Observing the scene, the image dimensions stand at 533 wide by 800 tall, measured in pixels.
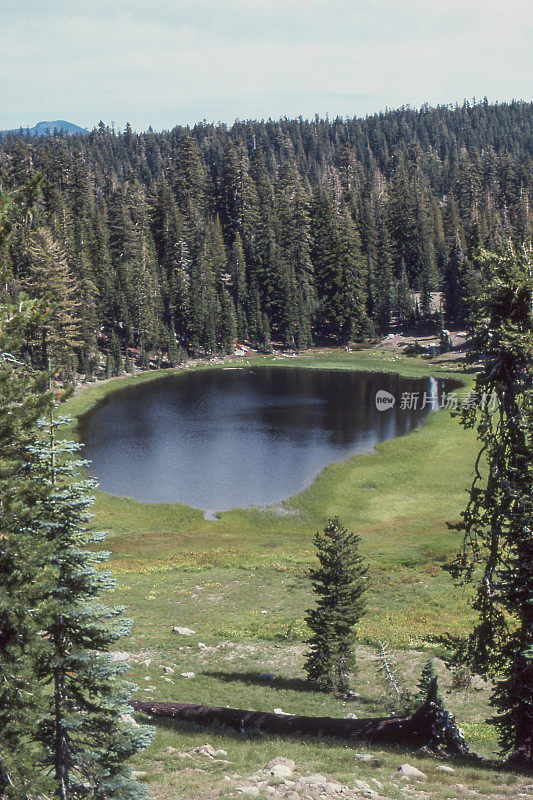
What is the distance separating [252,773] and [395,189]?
15179 centimetres

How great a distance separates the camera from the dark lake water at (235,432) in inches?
2037

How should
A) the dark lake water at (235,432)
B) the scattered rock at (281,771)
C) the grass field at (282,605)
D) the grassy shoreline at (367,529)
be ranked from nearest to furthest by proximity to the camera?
the scattered rock at (281,771), the grass field at (282,605), the grassy shoreline at (367,529), the dark lake water at (235,432)

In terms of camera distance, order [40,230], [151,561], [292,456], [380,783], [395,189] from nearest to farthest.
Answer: [380,783] → [151,561] → [292,456] → [40,230] → [395,189]

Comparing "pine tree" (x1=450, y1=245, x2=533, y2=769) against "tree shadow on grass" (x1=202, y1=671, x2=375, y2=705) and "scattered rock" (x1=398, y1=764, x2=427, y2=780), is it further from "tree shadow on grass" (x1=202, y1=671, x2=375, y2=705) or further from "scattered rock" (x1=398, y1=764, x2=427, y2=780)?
"tree shadow on grass" (x1=202, y1=671, x2=375, y2=705)

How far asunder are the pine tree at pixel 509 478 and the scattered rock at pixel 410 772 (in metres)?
2.39

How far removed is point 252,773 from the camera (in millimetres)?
14070

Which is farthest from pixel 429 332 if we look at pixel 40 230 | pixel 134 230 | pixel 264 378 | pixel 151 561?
pixel 151 561

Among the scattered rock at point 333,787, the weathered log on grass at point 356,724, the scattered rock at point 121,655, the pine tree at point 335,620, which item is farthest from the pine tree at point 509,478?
the scattered rock at point 121,655

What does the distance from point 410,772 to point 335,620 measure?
6765 mm

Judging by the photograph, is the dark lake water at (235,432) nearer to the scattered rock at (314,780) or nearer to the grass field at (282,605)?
the grass field at (282,605)

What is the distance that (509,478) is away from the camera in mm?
15352

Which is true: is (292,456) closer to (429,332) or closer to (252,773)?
(252,773)

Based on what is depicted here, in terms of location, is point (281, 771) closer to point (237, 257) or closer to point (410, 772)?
point (410, 772)

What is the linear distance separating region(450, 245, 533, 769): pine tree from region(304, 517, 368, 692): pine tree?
5.82 m
